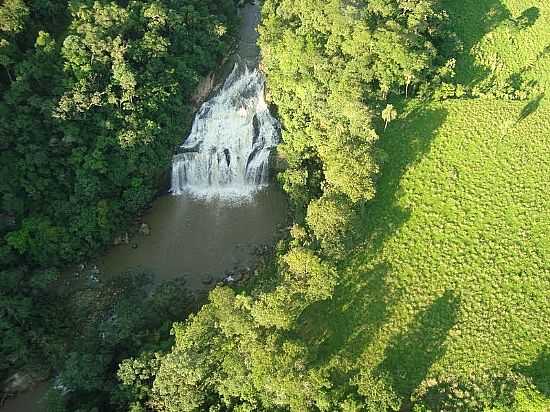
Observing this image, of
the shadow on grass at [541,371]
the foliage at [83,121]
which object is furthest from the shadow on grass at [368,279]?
the foliage at [83,121]

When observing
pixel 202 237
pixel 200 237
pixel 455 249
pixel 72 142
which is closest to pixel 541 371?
pixel 455 249

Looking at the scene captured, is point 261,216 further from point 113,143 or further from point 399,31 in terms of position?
point 399,31

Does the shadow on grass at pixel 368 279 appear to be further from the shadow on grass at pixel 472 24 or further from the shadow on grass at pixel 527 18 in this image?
the shadow on grass at pixel 527 18

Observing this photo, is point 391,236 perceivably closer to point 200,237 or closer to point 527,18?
point 200,237

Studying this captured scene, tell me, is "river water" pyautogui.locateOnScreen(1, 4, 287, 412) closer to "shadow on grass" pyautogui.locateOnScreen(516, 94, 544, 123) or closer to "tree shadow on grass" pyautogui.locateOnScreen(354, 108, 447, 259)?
"tree shadow on grass" pyautogui.locateOnScreen(354, 108, 447, 259)

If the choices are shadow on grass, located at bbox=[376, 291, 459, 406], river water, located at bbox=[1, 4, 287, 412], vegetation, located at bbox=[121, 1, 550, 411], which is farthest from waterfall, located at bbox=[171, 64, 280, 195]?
shadow on grass, located at bbox=[376, 291, 459, 406]
